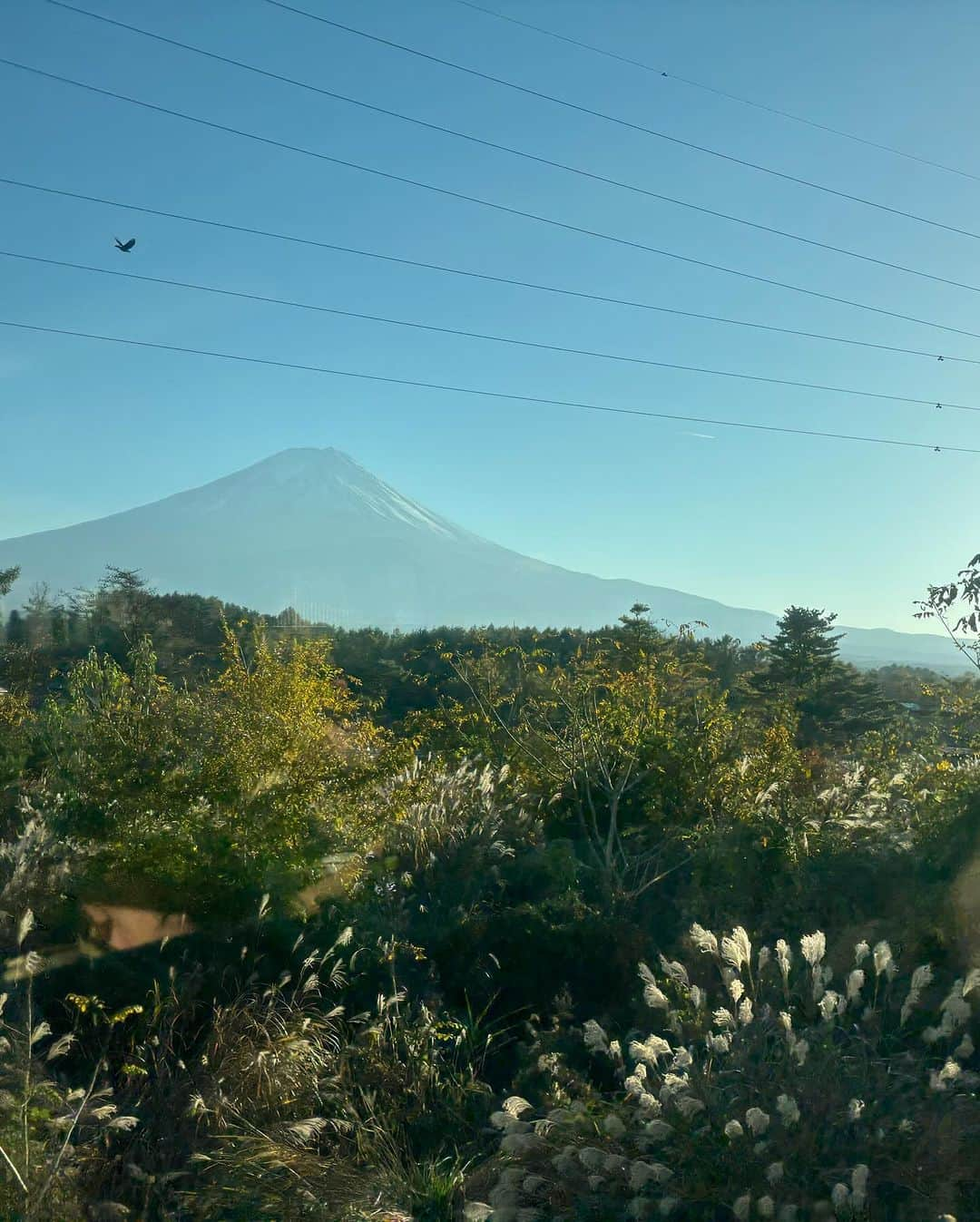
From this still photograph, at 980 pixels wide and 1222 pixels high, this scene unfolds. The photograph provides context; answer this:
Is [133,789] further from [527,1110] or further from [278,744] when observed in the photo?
[527,1110]

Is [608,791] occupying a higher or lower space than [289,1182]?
higher

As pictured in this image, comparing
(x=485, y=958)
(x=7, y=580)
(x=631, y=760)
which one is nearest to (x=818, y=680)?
(x=631, y=760)

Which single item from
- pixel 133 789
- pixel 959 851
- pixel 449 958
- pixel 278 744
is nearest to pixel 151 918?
pixel 133 789

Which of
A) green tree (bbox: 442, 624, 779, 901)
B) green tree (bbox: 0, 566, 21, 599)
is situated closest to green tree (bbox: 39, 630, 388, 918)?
green tree (bbox: 442, 624, 779, 901)

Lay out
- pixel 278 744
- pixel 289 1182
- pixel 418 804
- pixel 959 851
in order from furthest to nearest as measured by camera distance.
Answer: pixel 418 804 → pixel 278 744 → pixel 959 851 → pixel 289 1182

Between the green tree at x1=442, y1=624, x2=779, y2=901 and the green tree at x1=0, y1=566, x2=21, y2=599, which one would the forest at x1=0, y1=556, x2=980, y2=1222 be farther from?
the green tree at x1=0, y1=566, x2=21, y2=599

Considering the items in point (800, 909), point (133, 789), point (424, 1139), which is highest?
point (133, 789)

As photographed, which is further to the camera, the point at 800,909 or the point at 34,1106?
the point at 800,909

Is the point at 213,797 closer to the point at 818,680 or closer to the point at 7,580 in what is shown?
the point at 818,680
